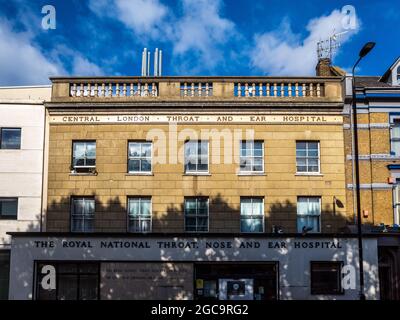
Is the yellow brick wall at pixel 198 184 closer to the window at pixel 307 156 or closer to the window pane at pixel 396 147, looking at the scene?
the window at pixel 307 156

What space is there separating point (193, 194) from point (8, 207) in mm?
8131

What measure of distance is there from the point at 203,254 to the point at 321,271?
4.93 m

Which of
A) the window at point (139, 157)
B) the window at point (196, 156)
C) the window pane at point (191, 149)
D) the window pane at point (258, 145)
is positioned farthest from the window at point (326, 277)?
the window at point (139, 157)

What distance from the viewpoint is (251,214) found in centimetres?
2220

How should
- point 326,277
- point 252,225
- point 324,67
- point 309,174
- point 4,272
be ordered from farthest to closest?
1. point 324,67
2. point 309,174
3. point 252,225
4. point 4,272
5. point 326,277

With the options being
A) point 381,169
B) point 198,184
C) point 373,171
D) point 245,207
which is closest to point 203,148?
point 198,184

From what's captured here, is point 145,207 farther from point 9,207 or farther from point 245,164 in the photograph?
point 9,207

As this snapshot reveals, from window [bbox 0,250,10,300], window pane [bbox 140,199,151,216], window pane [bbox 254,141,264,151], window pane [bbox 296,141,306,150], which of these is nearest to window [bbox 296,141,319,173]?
window pane [bbox 296,141,306,150]

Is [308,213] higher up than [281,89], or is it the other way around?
[281,89]

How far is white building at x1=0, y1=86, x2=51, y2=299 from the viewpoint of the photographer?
22.2 metres

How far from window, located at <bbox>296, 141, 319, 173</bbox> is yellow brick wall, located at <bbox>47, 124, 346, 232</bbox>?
285 millimetres

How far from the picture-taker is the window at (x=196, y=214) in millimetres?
22047

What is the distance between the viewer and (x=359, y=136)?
74.7 feet
